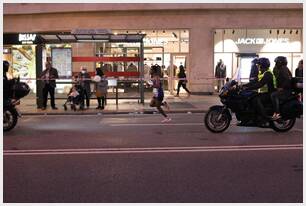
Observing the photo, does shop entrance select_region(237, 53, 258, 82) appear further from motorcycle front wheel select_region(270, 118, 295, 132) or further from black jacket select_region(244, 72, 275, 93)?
black jacket select_region(244, 72, 275, 93)

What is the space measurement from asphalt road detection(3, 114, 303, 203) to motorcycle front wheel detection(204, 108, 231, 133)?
0.16 metres

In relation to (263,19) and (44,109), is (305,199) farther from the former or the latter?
(263,19)

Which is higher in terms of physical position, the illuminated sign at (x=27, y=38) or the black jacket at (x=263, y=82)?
the illuminated sign at (x=27, y=38)

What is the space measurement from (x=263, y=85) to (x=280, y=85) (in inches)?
17.3

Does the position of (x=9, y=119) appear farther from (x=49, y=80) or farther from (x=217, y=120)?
(x=49, y=80)

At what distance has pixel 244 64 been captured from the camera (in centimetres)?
2442

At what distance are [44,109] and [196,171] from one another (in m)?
11.0

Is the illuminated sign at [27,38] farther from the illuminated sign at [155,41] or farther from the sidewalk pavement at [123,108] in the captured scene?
the illuminated sign at [155,41]

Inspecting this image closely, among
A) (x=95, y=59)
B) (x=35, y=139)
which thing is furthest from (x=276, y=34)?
(x=35, y=139)

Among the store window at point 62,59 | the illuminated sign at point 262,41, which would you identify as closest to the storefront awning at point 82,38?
the store window at point 62,59

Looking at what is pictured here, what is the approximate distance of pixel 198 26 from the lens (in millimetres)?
24484

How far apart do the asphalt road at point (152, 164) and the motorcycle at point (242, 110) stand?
0.66 feet

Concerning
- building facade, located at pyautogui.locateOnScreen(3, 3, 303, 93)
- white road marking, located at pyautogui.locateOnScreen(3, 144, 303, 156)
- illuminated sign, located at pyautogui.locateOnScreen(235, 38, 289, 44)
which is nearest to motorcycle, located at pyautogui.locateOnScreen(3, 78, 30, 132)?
white road marking, located at pyautogui.locateOnScreen(3, 144, 303, 156)

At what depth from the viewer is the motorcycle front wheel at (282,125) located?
1109 centimetres
